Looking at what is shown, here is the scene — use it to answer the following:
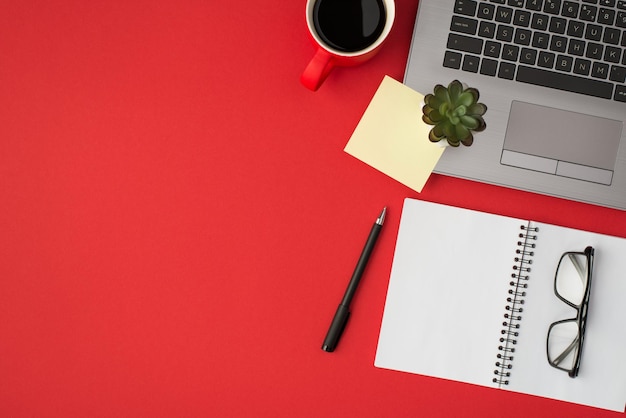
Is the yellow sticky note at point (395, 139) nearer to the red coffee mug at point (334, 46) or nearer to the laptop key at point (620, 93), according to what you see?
the red coffee mug at point (334, 46)

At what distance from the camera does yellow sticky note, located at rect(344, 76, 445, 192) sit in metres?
0.84

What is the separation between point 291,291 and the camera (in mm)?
862

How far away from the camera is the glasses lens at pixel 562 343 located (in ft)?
2.78

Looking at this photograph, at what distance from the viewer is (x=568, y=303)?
2.75 ft

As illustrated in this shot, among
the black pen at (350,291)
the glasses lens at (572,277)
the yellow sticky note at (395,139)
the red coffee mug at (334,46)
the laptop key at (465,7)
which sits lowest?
the black pen at (350,291)

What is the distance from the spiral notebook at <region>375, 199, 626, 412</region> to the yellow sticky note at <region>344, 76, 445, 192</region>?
0.16ft

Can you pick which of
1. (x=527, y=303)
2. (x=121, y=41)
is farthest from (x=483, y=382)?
(x=121, y=41)

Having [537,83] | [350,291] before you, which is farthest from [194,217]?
[537,83]

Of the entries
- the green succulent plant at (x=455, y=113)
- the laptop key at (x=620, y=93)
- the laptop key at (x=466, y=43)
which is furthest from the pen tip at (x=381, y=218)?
the laptop key at (x=620, y=93)

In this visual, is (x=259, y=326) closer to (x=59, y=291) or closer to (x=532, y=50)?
(x=59, y=291)

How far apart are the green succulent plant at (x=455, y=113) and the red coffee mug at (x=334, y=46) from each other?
10 cm

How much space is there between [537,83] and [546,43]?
5 cm

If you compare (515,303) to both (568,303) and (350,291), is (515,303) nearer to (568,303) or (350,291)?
(568,303)

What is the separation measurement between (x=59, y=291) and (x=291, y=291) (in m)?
0.34
